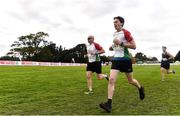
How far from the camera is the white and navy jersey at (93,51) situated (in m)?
14.1

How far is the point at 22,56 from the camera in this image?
151 metres

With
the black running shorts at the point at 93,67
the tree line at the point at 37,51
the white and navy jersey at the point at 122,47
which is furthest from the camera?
the tree line at the point at 37,51

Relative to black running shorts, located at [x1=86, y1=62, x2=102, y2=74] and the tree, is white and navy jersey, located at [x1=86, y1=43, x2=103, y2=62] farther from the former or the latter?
the tree

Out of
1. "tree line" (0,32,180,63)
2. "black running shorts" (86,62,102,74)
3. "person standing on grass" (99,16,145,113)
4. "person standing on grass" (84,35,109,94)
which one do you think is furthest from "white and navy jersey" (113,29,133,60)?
"tree line" (0,32,180,63)

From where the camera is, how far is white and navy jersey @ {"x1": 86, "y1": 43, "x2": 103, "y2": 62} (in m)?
14.1

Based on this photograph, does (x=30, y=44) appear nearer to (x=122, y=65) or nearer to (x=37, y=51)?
(x=37, y=51)

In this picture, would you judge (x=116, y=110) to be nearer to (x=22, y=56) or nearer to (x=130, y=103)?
(x=130, y=103)

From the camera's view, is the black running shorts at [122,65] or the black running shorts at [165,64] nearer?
the black running shorts at [122,65]

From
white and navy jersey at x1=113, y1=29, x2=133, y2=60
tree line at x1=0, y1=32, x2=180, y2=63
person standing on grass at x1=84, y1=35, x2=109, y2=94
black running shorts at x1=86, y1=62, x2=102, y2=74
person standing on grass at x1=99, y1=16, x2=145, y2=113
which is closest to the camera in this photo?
person standing on grass at x1=99, y1=16, x2=145, y2=113

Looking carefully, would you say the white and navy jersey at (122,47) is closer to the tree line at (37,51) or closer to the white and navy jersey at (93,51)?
the white and navy jersey at (93,51)

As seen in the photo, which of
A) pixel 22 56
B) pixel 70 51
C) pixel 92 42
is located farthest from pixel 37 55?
pixel 92 42

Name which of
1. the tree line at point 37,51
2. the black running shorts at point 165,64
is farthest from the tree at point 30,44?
the black running shorts at point 165,64

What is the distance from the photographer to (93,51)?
1404cm

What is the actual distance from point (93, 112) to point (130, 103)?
1.91 metres
